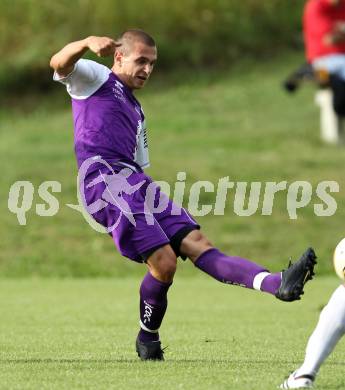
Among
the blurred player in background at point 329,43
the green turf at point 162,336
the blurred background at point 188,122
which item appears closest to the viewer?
the green turf at point 162,336

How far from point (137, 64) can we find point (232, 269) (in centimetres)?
157

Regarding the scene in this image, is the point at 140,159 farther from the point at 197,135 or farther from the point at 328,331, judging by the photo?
the point at 197,135

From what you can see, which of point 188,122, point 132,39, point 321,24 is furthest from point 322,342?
point 188,122

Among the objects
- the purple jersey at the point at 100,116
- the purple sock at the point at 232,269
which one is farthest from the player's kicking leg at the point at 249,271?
the purple jersey at the point at 100,116

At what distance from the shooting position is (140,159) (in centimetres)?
821

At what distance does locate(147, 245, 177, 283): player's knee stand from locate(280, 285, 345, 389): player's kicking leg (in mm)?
1881

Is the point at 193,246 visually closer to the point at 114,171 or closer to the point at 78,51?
the point at 114,171

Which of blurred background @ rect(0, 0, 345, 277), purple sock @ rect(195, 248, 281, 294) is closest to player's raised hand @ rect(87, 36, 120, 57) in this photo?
purple sock @ rect(195, 248, 281, 294)

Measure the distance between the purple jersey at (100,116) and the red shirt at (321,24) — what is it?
14280 millimetres

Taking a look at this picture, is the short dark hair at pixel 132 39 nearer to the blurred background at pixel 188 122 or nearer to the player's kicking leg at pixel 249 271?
the player's kicking leg at pixel 249 271

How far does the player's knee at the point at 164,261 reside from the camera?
7781 millimetres

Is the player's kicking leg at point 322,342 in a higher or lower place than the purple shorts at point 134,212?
lower

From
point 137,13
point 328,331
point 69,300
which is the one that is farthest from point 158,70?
point 328,331

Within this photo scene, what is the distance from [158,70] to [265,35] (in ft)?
11.3
